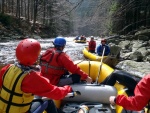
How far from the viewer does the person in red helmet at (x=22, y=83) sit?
9.07ft

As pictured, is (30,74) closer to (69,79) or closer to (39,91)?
(39,91)

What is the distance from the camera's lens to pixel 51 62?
15.7 ft

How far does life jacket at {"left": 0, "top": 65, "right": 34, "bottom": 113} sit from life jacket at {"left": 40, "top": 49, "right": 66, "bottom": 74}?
1.93 metres

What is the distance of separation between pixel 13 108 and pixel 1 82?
0.39 meters

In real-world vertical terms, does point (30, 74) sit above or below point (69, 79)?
above

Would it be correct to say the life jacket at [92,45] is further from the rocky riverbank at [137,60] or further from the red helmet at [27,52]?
the red helmet at [27,52]

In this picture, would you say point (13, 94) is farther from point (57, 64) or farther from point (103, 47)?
point (103, 47)

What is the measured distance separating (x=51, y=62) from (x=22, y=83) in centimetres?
204

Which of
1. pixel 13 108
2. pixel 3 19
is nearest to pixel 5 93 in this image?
pixel 13 108

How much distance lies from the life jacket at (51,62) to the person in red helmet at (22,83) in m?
1.86

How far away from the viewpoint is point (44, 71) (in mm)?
4855

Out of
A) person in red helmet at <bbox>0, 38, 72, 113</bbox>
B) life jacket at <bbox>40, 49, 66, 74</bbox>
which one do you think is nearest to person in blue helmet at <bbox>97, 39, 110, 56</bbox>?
life jacket at <bbox>40, 49, 66, 74</bbox>

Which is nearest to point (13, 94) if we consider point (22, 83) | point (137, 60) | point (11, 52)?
point (22, 83)

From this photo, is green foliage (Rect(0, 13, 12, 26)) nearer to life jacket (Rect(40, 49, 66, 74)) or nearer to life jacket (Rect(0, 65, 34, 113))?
life jacket (Rect(40, 49, 66, 74))
